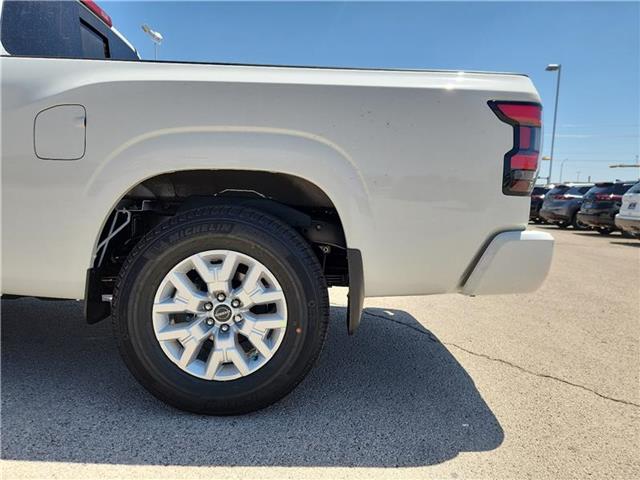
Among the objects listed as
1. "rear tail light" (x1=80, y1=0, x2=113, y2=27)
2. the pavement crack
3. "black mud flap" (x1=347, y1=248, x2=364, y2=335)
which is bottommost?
the pavement crack

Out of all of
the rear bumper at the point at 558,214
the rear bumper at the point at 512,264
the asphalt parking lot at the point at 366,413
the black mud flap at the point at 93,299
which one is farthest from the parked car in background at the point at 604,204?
the black mud flap at the point at 93,299

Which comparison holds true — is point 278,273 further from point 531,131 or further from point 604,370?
point 604,370

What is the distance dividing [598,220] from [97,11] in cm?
1391

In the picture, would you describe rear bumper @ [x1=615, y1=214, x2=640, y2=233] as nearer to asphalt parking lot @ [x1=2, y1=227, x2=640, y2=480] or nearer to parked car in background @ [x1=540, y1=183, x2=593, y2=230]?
parked car in background @ [x1=540, y1=183, x2=593, y2=230]

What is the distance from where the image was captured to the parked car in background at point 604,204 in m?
13.2

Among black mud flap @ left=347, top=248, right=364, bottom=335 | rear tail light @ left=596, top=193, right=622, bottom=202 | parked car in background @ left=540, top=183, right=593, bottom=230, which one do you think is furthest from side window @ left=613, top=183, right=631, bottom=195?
black mud flap @ left=347, top=248, right=364, bottom=335

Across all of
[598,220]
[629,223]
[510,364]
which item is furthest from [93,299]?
[598,220]

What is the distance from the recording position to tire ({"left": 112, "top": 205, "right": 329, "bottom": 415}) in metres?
2.17

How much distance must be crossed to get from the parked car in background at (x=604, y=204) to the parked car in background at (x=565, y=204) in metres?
1.68

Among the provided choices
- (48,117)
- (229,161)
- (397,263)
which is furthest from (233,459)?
(48,117)

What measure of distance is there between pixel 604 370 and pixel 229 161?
2701mm

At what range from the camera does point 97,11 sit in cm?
322

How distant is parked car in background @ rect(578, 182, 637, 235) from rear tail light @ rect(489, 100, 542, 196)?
42.6 ft

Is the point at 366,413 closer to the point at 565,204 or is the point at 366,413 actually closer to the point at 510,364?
the point at 510,364
